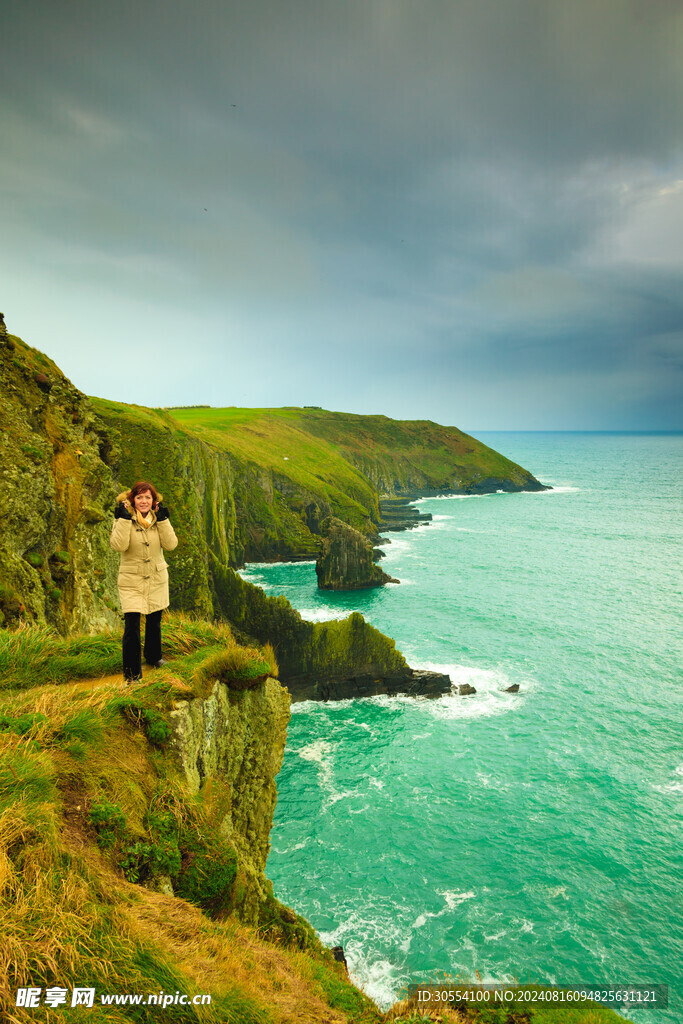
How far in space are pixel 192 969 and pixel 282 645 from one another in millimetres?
38886

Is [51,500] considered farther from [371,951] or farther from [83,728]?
[371,951]

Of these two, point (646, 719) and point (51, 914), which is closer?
point (51, 914)

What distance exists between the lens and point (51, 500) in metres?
16.2

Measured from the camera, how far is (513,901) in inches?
890

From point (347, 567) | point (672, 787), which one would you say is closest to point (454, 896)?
point (672, 787)

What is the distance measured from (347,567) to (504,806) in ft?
149

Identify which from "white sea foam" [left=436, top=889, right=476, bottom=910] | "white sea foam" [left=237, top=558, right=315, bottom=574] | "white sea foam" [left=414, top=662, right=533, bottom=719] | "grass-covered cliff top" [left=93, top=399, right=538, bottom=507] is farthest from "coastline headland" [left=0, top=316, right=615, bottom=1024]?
"grass-covered cliff top" [left=93, top=399, right=538, bottom=507]

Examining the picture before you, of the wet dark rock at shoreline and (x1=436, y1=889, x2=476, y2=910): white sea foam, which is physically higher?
the wet dark rock at shoreline

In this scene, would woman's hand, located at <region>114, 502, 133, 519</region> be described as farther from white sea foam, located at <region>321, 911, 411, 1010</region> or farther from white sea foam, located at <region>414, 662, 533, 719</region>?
white sea foam, located at <region>414, 662, 533, 719</region>

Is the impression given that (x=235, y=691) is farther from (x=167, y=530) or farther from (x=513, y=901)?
(x=513, y=901)

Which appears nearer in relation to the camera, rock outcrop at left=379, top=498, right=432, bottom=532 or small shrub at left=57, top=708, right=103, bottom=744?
small shrub at left=57, top=708, right=103, bottom=744

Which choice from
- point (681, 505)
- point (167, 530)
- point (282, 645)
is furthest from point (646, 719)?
point (681, 505)

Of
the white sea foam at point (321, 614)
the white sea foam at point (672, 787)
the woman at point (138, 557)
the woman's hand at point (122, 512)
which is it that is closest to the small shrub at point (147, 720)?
the woman at point (138, 557)

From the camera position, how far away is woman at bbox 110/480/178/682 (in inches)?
287
